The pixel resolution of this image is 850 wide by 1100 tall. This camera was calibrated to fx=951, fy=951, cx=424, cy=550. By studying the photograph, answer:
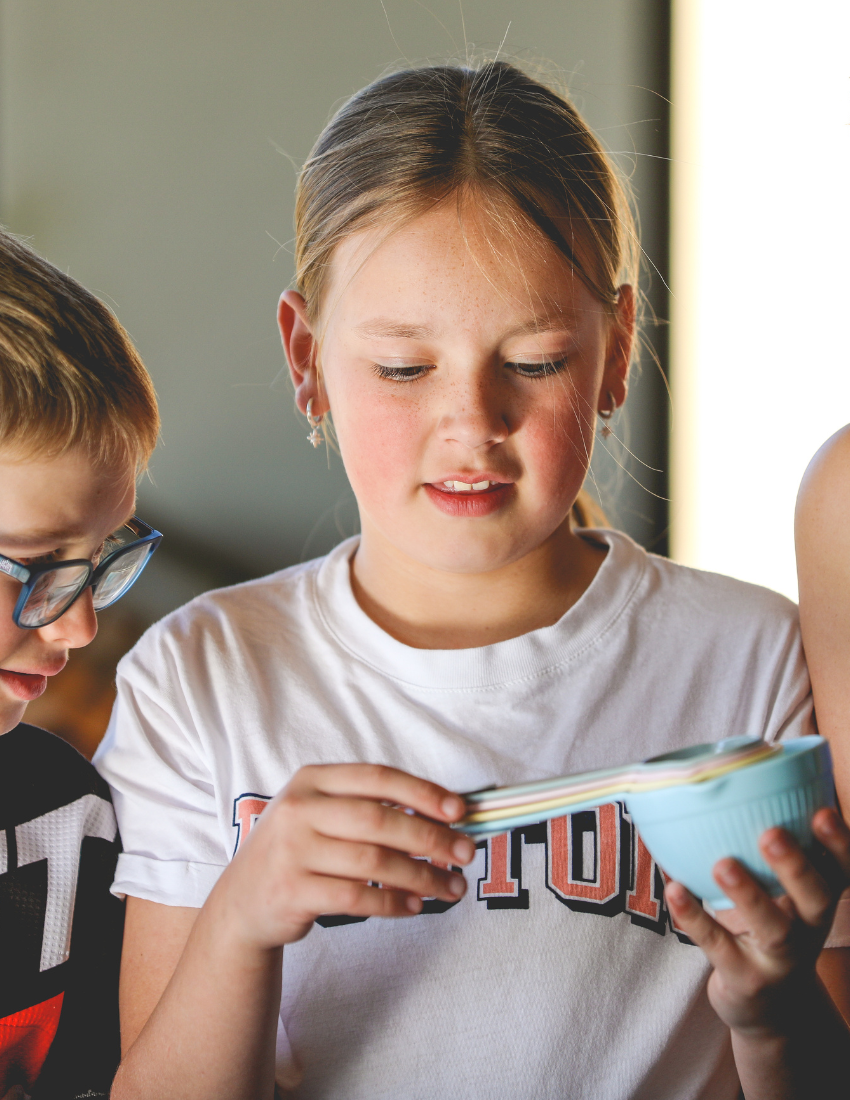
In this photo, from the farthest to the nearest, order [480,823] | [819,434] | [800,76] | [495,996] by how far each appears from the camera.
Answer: [819,434]
[800,76]
[495,996]
[480,823]

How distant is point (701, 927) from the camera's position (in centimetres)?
62

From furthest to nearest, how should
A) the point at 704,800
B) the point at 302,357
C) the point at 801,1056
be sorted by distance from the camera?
the point at 302,357, the point at 801,1056, the point at 704,800

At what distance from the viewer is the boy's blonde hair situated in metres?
0.75

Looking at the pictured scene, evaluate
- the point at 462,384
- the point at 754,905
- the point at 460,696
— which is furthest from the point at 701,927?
the point at 462,384

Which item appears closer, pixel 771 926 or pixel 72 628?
pixel 771 926

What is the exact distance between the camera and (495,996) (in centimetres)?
85

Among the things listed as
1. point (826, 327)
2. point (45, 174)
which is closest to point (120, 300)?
point (45, 174)

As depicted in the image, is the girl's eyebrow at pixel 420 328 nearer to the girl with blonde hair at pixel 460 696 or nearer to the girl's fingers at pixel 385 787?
the girl with blonde hair at pixel 460 696

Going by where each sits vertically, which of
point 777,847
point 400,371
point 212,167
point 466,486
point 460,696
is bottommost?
point 460,696

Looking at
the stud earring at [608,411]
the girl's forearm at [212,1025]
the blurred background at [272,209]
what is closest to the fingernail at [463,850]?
the girl's forearm at [212,1025]

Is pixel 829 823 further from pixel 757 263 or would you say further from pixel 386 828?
pixel 757 263

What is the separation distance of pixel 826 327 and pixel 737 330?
0.19 meters

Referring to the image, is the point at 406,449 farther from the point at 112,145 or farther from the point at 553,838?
the point at 112,145

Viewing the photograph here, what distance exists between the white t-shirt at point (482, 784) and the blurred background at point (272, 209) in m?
0.93
